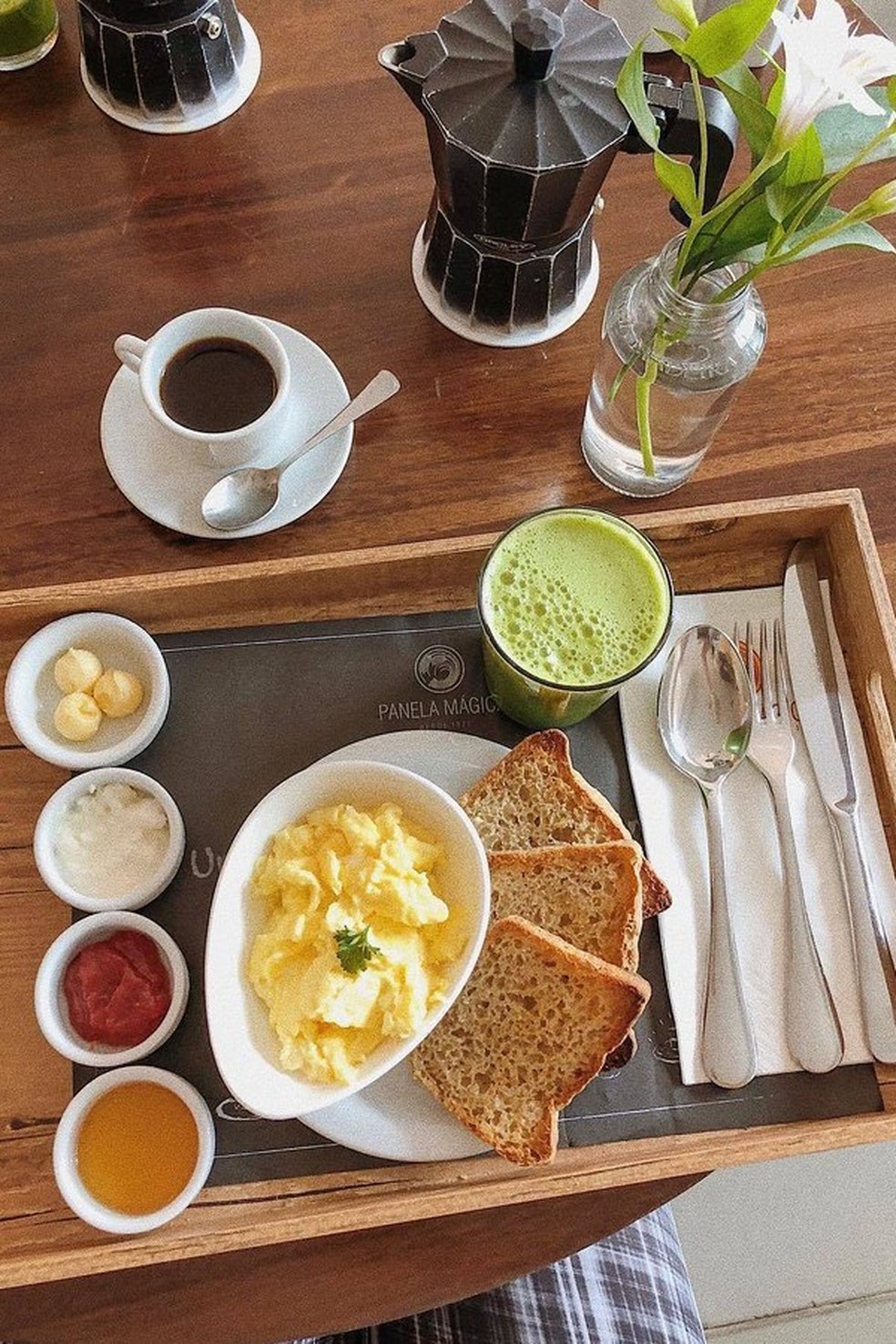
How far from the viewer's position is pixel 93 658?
1106 mm

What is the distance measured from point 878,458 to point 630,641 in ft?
1.36

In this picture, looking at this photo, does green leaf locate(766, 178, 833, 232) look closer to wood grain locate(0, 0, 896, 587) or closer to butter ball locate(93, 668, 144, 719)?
wood grain locate(0, 0, 896, 587)

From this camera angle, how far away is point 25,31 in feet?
4.43

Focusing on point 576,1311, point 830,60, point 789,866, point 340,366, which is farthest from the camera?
point 576,1311

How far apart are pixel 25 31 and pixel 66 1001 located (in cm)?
111

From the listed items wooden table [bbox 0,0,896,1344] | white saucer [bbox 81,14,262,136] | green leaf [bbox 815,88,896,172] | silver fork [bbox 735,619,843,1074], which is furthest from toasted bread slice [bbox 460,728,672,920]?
white saucer [bbox 81,14,262,136]

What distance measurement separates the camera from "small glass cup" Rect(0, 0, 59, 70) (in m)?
1.32

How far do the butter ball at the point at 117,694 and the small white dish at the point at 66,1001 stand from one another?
0.63 ft

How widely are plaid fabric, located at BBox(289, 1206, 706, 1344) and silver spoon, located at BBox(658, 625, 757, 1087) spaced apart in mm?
490

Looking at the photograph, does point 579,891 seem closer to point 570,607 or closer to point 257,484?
point 570,607

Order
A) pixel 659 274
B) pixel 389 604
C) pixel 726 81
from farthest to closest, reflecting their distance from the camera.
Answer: pixel 389 604
pixel 659 274
pixel 726 81

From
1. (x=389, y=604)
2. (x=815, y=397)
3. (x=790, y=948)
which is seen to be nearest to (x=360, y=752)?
(x=389, y=604)

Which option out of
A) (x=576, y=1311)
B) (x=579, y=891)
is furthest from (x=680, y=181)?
(x=576, y=1311)

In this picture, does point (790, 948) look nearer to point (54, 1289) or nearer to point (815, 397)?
point (815, 397)
